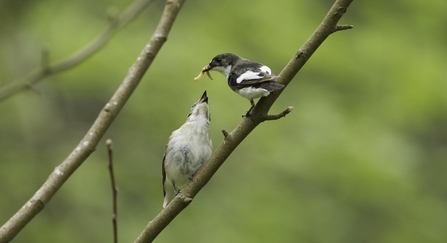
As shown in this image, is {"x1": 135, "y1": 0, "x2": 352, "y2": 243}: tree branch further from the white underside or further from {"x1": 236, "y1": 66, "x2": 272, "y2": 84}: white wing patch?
{"x1": 236, "y1": 66, "x2": 272, "y2": 84}: white wing patch

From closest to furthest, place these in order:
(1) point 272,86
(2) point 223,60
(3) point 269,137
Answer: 1. (1) point 272,86
2. (2) point 223,60
3. (3) point 269,137

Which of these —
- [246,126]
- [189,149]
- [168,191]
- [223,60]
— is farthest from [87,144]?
[168,191]

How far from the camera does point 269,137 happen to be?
20.9 ft

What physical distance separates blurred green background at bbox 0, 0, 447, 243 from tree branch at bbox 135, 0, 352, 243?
3098 millimetres

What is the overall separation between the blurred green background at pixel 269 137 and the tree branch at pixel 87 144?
96.8 inches

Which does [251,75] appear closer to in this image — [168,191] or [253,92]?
[253,92]

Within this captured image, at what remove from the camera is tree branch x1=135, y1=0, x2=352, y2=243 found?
2.63 m

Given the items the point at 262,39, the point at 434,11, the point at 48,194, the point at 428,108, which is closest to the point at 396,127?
the point at 428,108

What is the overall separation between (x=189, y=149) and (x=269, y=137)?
1.93 meters

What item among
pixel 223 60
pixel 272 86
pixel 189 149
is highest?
pixel 272 86

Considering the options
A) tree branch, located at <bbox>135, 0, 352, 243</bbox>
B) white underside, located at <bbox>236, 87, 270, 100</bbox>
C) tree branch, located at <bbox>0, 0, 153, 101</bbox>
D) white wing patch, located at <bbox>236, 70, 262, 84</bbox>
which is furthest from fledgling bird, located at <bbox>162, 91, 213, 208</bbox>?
tree branch, located at <bbox>135, 0, 352, 243</bbox>

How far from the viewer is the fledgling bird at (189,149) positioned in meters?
4.62

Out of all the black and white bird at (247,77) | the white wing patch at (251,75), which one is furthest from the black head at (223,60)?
the white wing patch at (251,75)

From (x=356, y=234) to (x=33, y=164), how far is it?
4043 mm
